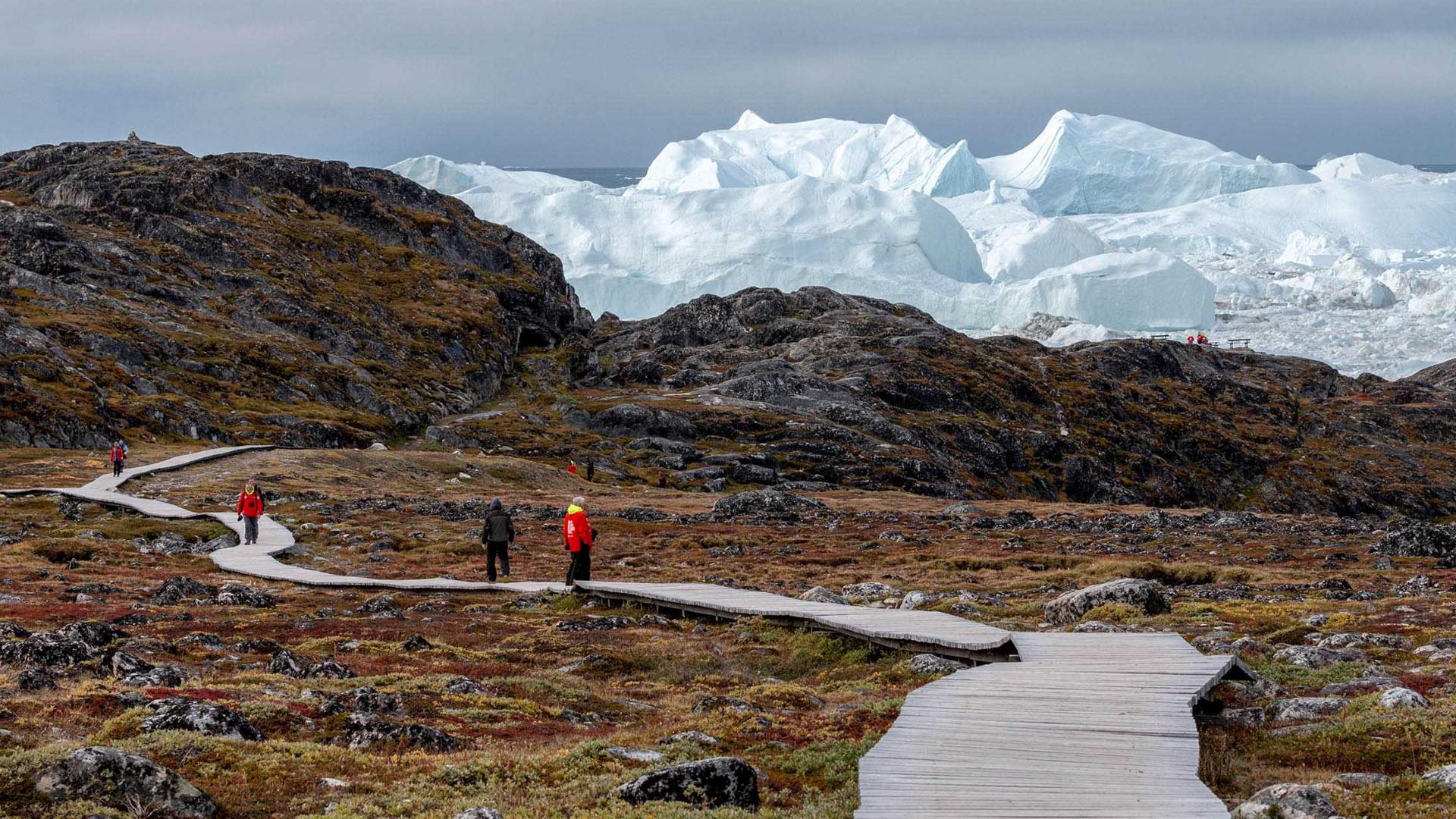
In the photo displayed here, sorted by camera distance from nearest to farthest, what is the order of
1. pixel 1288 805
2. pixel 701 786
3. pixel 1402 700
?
1. pixel 1288 805
2. pixel 701 786
3. pixel 1402 700

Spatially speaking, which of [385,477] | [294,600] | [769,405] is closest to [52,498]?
[385,477]

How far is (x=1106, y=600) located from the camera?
93.2 feet

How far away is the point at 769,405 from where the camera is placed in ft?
456

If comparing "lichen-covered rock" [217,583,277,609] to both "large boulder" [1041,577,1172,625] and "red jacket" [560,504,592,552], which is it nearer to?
"red jacket" [560,504,592,552]

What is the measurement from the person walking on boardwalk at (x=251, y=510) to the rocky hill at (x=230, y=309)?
176 ft

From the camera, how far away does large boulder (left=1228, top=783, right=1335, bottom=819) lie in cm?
1199

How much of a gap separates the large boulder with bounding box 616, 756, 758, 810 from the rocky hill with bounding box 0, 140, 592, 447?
88.9m

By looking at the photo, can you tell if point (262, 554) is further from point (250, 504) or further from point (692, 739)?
point (692, 739)

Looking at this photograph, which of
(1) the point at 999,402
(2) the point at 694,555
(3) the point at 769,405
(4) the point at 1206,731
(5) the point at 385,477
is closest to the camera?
(4) the point at 1206,731

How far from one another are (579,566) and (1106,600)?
1433 centimetres

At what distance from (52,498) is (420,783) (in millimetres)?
49864

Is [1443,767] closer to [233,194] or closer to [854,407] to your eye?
[854,407]

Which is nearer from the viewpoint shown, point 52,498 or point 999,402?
A: point 52,498


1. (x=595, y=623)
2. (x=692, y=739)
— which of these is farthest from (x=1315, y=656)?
(x=595, y=623)
